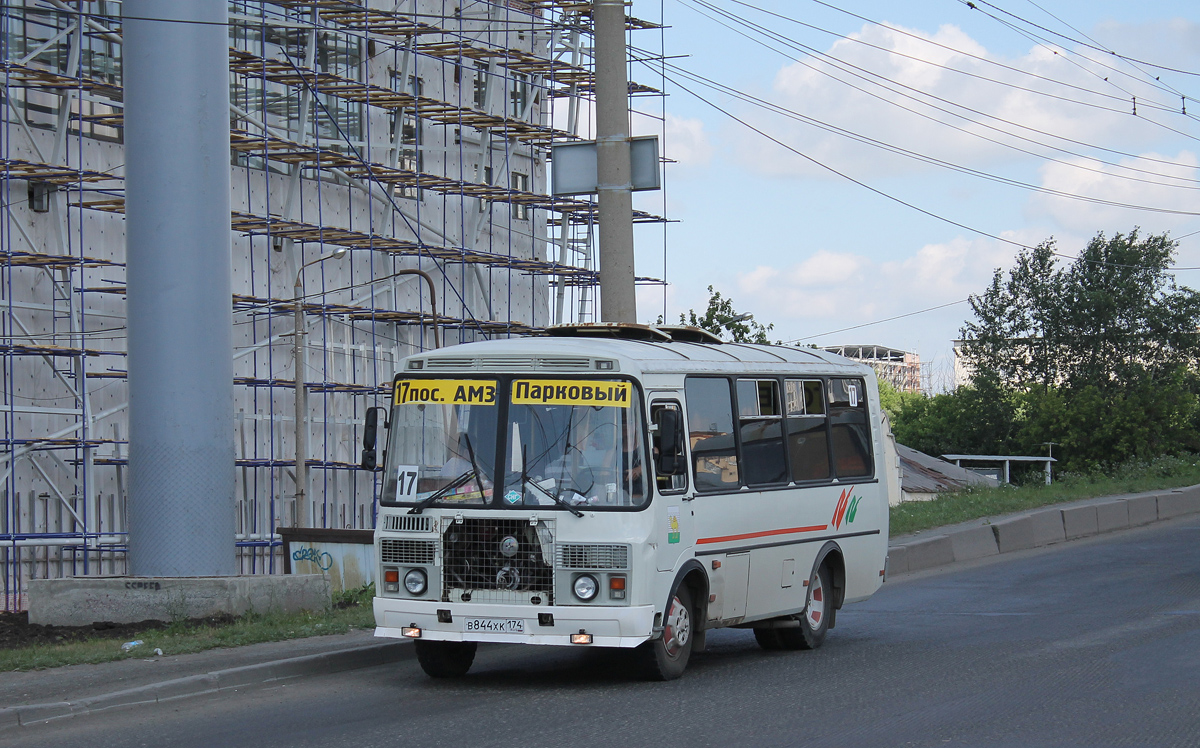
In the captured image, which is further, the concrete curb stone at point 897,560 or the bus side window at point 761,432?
the concrete curb stone at point 897,560

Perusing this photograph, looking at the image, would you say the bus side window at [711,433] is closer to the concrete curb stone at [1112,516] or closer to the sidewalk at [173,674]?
the sidewalk at [173,674]

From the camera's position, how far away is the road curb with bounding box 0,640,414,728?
882 centimetres

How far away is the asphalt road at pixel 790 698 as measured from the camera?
27.3 feet

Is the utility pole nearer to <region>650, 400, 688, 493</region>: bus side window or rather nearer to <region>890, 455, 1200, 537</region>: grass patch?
<region>650, 400, 688, 493</region>: bus side window

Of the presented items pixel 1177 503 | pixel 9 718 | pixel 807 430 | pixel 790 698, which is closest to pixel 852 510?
pixel 807 430

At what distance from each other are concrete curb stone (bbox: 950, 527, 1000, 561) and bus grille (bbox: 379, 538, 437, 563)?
39.9 feet

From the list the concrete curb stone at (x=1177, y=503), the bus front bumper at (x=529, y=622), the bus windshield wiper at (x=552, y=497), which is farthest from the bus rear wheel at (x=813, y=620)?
→ the concrete curb stone at (x=1177, y=503)

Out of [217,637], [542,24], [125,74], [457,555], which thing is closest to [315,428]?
[542,24]

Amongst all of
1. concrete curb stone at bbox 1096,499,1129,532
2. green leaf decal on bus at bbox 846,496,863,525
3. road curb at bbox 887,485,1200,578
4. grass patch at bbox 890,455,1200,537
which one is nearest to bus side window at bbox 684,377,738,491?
green leaf decal on bus at bbox 846,496,863,525

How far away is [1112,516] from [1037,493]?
6.79 ft

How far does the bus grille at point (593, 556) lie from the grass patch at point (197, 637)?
127 inches

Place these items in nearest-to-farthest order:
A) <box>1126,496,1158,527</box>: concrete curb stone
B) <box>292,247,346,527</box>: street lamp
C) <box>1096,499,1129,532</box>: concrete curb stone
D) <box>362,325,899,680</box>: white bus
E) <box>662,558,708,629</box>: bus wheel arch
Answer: <box>362,325,899,680</box>: white bus
<box>662,558,708,629</box>: bus wheel arch
<box>1096,499,1129,532</box>: concrete curb stone
<box>1126,496,1158,527</box>: concrete curb stone
<box>292,247,346,527</box>: street lamp

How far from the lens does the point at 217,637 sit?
39.8 ft

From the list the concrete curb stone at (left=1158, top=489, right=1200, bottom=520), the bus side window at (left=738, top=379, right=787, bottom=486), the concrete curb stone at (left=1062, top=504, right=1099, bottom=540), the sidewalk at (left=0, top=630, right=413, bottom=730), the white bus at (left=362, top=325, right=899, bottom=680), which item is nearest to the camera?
the sidewalk at (left=0, top=630, right=413, bottom=730)
